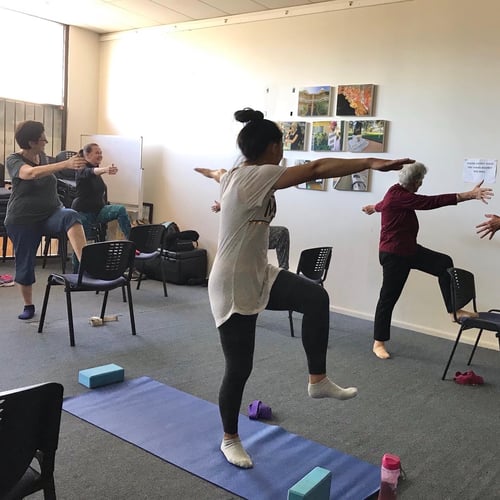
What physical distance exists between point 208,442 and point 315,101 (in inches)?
153

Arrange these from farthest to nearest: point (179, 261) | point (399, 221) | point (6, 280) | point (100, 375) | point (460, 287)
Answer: point (179, 261)
point (6, 280)
point (399, 221)
point (460, 287)
point (100, 375)

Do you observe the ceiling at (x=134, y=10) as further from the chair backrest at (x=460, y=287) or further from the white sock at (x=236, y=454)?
the white sock at (x=236, y=454)

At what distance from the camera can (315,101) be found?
5.70 meters

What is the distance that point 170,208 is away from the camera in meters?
7.14

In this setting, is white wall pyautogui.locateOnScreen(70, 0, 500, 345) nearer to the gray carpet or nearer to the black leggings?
the gray carpet

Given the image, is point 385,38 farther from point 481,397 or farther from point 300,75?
point 481,397

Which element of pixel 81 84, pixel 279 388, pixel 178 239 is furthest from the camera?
pixel 81 84

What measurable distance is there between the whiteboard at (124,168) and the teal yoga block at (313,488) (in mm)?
5192

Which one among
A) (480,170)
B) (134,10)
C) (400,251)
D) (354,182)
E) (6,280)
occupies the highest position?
(134,10)

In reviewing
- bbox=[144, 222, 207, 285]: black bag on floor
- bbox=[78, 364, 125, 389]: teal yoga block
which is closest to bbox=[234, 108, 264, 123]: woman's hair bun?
bbox=[78, 364, 125, 389]: teal yoga block

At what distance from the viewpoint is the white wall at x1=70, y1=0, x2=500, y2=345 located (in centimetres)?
484

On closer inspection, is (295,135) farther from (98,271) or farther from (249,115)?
(249,115)

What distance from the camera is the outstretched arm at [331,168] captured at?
2123 millimetres

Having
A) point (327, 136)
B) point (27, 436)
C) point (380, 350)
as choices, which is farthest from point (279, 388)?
point (327, 136)
